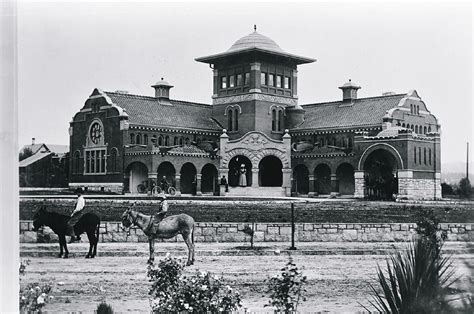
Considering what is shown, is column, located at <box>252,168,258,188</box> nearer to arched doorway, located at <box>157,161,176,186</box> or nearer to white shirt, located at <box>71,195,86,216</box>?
arched doorway, located at <box>157,161,176,186</box>

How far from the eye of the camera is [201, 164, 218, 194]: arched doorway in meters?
20.8

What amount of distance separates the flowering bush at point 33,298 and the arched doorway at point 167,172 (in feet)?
20.0

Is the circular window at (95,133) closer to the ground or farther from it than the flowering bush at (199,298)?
farther from it

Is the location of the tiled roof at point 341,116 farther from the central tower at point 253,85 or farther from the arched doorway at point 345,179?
the arched doorway at point 345,179

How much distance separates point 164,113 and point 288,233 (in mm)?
5805

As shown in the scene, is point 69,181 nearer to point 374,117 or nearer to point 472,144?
point 472,144

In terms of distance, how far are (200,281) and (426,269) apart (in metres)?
3.36

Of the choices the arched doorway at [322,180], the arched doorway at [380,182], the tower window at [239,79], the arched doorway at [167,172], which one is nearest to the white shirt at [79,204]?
the arched doorway at [167,172]

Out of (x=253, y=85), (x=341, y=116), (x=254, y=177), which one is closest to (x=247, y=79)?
(x=253, y=85)

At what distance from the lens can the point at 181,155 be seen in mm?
17469

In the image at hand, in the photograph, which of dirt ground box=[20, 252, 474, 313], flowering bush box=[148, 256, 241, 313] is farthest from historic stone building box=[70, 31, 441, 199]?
flowering bush box=[148, 256, 241, 313]

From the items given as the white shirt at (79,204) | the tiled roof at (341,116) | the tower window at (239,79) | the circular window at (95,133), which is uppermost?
the tower window at (239,79)

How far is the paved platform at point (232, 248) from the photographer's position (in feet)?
47.6

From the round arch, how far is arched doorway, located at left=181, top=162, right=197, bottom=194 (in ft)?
3.40
